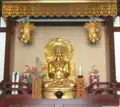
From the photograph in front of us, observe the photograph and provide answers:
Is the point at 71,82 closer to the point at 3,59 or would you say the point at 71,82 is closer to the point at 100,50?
the point at 100,50

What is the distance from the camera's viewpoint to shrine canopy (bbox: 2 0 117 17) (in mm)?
4062

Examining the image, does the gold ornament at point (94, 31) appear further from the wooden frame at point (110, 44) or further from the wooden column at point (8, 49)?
the wooden column at point (8, 49)

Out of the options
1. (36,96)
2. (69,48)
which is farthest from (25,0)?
(36,96)

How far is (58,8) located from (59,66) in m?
1.03

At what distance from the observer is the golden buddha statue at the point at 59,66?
423cm

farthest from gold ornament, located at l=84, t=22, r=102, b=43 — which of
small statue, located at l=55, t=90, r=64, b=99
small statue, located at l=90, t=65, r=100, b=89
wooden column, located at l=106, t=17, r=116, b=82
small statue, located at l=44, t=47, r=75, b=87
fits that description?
small statue, located at l=55, t=90, r=64, b=99

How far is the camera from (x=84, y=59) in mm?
4594

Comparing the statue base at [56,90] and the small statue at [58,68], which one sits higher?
the small statue at [58,68]

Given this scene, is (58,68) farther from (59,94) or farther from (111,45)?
(111,45)

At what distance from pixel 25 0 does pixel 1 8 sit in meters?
0.48

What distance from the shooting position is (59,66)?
4598 millimetres

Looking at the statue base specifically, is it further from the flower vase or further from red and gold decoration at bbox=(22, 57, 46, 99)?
the flower vase

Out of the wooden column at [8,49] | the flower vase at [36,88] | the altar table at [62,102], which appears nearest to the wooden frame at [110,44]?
the wooden column at [8,49]

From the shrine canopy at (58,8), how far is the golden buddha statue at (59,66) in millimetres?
748
